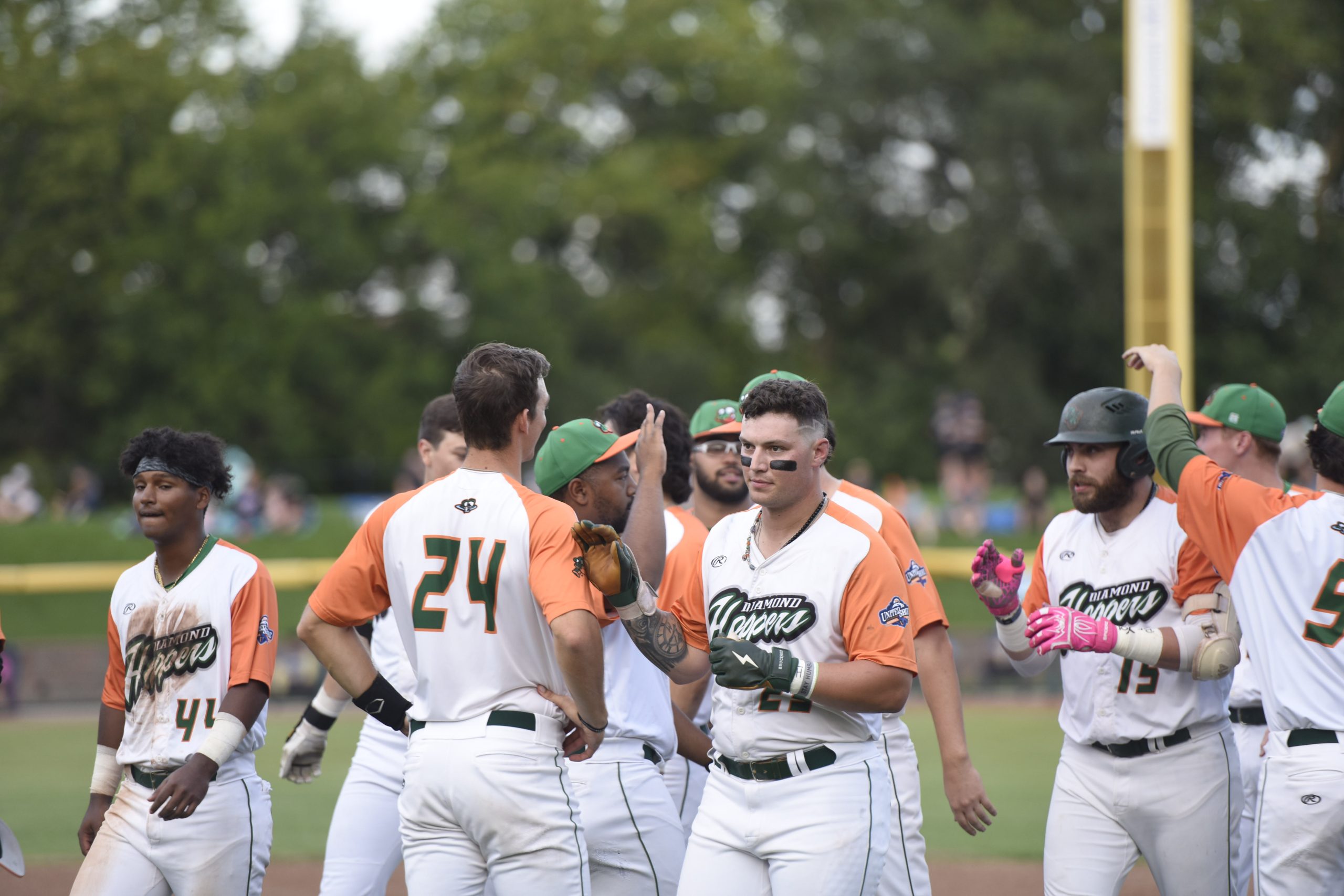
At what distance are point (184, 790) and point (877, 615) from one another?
2299 mm

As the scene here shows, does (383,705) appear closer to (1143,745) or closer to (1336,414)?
(1143,745)

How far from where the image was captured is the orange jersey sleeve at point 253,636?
4.73 meters

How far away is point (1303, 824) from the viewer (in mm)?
4500

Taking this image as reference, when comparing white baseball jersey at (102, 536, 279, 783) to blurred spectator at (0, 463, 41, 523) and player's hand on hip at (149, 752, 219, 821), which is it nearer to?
player's hand on hip at (149, 752, 219, 821)

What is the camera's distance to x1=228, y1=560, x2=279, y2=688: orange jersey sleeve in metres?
4.73

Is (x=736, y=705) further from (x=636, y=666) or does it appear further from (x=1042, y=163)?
(x=1042, y=163)

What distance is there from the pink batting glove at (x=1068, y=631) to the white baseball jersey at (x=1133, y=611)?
0.31 meters

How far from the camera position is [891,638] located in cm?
411

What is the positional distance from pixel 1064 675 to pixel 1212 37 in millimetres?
34590

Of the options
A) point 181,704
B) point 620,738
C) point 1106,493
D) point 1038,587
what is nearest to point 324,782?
point 181,704

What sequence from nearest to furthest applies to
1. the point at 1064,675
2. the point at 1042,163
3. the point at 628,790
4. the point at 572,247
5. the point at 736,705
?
Result: the point at 736,705, the point at 628,790, the point at 1064,675, the point at 1042,163, the point at 572,247

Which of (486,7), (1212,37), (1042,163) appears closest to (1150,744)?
(1042,163)

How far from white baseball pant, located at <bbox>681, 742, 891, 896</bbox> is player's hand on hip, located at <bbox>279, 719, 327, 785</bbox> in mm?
2188

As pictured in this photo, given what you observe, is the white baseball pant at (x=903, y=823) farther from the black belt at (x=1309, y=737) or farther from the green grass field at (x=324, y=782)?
the green grass field at (x=324, y=782)
